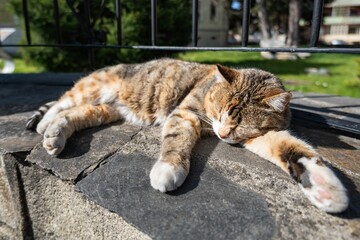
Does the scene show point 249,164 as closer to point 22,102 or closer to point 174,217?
point 174,217

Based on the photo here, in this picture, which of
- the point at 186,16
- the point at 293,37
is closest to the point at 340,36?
the point at 293,37

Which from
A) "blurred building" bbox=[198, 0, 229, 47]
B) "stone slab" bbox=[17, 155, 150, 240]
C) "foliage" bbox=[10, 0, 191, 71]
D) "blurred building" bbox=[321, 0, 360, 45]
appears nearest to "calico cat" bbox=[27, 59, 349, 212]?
"stone slab" bbox=[17, 155, 150, 240]

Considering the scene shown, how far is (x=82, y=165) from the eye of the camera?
4.81ft

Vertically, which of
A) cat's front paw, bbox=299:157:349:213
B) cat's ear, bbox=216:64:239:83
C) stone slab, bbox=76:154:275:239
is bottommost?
stone slab, bbox=76:154:275:239

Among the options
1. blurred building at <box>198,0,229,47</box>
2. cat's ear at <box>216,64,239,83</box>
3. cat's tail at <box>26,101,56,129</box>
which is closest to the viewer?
cat's ear at <box>216,64,239,83</box>

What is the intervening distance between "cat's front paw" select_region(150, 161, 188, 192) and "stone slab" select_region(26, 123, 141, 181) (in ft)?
1.20

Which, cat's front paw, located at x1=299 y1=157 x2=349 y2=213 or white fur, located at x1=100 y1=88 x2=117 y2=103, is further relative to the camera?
white fur, located at x1=100 y1=88 x2=117 y2=103

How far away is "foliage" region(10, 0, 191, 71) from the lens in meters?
6.16

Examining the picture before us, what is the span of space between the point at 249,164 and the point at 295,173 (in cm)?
23

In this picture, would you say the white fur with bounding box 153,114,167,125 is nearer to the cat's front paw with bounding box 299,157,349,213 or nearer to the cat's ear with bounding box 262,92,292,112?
the cat's ear with bounding box 262,92,292,112

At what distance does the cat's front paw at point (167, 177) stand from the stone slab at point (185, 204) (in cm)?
3

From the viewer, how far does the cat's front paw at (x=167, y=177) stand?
1.23 metres

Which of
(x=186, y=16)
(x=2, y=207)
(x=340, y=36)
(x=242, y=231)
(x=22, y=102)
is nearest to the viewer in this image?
(x=242, y=231)

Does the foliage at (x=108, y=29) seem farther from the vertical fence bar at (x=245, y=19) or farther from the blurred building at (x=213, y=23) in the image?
the blurred building at (x=213, y=23)
